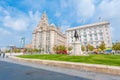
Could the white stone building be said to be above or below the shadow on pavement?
above

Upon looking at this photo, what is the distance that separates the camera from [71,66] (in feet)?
38.5

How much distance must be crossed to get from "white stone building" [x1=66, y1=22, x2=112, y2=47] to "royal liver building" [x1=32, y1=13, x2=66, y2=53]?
1804cm

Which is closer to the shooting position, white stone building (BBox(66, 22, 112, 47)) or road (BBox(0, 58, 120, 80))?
road (BBox(0, 58, 120, 80))

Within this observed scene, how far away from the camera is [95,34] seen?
85.8 meters

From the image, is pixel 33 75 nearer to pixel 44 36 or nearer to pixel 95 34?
pixel 95 34

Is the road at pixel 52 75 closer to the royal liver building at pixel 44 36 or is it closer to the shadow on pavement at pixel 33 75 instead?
the shadow on pavement at pixel 33 75

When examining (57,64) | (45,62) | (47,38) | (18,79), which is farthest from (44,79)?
(47,38)

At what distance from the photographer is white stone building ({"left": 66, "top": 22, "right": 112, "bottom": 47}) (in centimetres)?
7994

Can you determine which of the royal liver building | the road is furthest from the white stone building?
the road

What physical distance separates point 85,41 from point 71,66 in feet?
267

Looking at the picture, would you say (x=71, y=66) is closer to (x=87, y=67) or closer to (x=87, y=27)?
(x=87, y=67)

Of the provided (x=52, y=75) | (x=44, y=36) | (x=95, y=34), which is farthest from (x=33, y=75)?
(x=44, y=36)

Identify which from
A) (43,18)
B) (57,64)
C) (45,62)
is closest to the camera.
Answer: (57,64)

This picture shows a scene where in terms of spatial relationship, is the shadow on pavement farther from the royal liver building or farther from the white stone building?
the royal liver building
